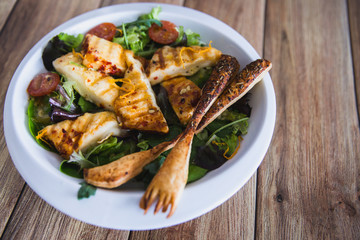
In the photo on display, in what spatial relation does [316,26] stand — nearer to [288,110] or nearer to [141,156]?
[288,110]

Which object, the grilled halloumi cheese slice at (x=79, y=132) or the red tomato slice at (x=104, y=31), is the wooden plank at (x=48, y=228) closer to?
the grilled halloumi cheese slice at (x=79, y=132)

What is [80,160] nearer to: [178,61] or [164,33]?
[178,61]

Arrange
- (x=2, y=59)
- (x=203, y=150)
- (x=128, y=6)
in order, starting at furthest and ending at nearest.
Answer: (x=2, y=59) → (x=128, y=6) → (x=203, y=150)

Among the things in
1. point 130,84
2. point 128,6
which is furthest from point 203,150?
point 128,6

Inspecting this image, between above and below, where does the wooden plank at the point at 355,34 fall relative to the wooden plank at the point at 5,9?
below

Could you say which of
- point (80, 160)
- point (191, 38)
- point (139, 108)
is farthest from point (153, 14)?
point (80, 160)

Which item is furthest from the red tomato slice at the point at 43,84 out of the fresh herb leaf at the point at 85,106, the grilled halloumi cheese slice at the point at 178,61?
the grilled halloumi cheese slice at the point at 178,61
